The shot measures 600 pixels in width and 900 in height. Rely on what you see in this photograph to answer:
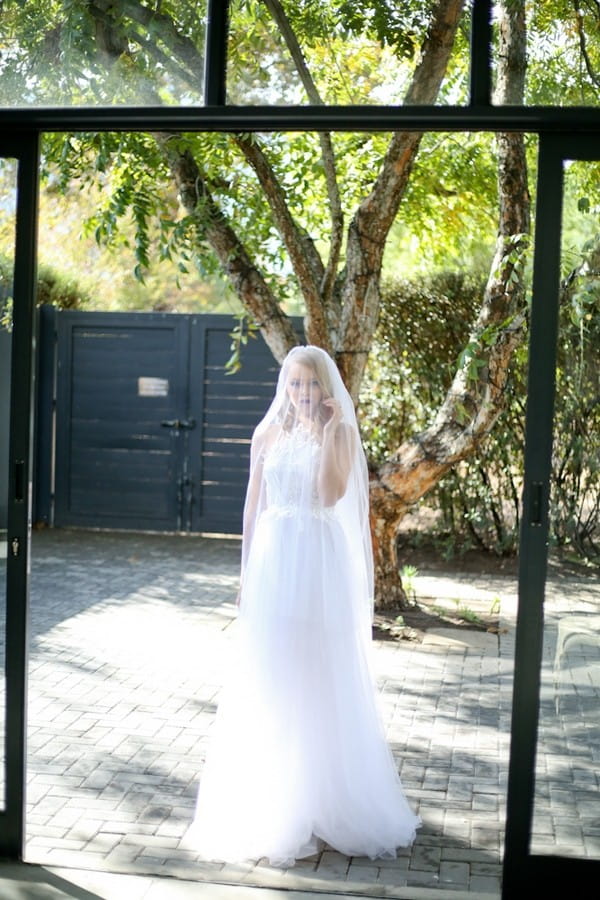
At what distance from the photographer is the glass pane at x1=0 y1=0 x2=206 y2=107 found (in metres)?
3.58

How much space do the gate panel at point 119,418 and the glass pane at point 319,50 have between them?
7.58 meters

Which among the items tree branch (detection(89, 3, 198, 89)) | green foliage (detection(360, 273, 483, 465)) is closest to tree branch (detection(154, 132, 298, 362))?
green foliage (detection(360, 273, 483, 465))

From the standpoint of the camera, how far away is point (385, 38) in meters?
3.56

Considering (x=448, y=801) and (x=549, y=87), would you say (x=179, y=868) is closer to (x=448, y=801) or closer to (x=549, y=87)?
(x=448, y=801)

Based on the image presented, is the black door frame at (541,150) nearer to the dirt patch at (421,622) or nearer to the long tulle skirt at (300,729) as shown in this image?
the long tulle skirt at (300,729)

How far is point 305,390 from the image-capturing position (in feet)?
14.3

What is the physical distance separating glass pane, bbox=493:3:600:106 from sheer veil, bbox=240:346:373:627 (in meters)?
1.39

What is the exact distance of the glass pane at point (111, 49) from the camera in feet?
11.7


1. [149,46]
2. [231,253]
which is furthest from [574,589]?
[231,253]

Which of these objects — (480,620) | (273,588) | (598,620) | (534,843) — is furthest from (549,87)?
(480,620)

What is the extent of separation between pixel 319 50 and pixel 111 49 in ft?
2.27

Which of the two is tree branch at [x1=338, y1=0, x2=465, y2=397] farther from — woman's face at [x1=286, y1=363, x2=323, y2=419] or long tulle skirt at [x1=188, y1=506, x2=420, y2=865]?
long tulle skirt at [x1=188, y1=506, x2=420, y2=865]

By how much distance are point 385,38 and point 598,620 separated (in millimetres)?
2026

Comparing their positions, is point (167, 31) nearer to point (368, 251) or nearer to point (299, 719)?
point (299, 719)
